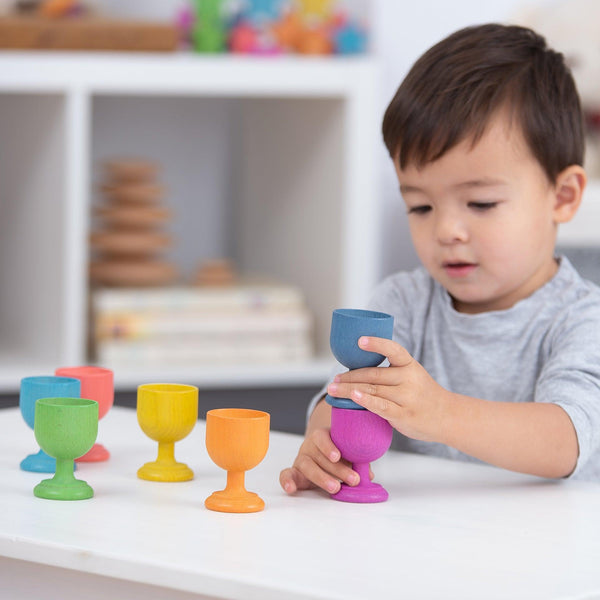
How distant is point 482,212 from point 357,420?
1.01 ft

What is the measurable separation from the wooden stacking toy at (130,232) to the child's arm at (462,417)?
128cm

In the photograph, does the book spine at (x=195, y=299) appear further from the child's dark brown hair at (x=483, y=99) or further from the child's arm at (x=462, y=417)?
the child's arm at (x=462, y=417)

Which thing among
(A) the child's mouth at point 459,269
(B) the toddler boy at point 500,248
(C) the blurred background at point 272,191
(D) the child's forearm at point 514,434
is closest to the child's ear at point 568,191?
(B) the toddler boy at point 500,248

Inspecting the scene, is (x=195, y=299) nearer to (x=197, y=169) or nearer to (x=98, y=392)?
(x=197, y=169)

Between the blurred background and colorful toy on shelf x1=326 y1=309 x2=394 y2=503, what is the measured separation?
0.97 m

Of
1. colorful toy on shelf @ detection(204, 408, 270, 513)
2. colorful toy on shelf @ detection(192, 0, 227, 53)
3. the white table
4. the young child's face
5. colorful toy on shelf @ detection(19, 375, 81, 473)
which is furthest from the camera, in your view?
colorful toy on shelf @ detection(192, 0, 227, 53)

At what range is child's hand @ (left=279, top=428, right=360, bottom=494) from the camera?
31.9 inches

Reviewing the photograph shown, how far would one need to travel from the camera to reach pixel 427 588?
0.60m

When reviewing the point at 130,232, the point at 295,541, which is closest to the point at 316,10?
the point at 130,232

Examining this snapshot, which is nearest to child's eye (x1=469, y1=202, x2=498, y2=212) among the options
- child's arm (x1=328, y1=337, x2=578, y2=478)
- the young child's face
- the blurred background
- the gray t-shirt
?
the young child's face

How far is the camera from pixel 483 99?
1.00 meters

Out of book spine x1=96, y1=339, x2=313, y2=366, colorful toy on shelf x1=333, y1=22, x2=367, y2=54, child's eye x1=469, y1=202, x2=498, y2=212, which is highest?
colorful toy on shelf x1=333, y1=22, x2=367, y2=54

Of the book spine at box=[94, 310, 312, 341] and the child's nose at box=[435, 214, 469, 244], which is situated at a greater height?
the child's nose at box=[435, 214, 469, 244]

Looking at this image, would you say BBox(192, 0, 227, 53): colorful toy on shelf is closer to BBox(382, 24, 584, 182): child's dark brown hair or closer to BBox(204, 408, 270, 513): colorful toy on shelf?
BBox(382, 24, 584, 182): child's dark brown hair
